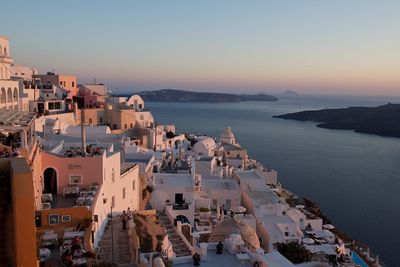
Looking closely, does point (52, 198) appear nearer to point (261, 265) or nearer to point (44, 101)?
point (261, 265)

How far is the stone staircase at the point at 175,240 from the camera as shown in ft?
45.6

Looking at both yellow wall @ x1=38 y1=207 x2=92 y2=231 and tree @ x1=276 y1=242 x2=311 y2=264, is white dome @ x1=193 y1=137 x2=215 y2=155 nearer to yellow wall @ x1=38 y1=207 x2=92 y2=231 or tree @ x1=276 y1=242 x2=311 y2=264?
tree @ x1=276 y1=242 x2=311 y2=264

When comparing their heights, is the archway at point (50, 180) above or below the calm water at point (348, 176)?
above

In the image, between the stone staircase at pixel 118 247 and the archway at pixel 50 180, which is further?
the archway at pixel 50 180

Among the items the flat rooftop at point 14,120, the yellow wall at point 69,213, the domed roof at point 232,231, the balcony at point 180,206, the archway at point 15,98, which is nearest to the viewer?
the yellow wall at point 69,213

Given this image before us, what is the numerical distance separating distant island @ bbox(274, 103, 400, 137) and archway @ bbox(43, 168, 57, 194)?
89.1m

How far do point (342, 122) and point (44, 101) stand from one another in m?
93.4

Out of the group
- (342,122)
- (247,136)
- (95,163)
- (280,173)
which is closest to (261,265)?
(95,163)

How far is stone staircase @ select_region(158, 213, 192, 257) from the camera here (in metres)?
13.9

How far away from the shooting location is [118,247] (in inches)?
452

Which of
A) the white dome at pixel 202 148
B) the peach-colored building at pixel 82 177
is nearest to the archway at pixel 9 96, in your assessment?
the peach-colored building at pixel 82 177

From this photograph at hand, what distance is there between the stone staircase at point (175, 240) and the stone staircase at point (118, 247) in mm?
Answer: 2250

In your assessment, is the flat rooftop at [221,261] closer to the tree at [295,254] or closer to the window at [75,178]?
the tree at [295,254]

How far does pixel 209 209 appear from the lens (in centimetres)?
2097
